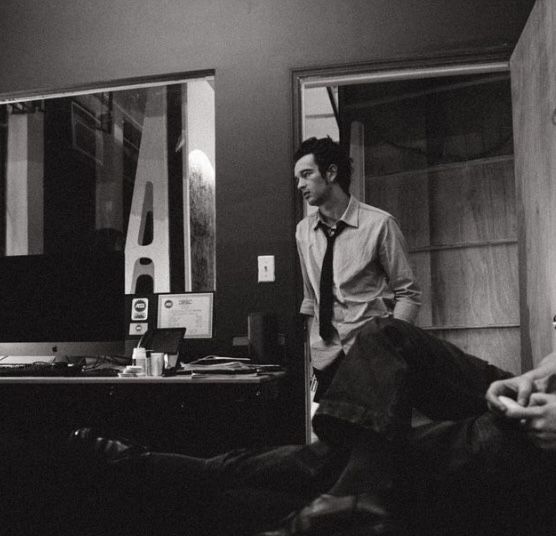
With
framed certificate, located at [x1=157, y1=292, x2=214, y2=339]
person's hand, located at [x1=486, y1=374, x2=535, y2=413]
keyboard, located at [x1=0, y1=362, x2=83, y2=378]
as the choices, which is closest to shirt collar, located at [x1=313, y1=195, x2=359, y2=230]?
framed certificate, located at [x1=157, y1=292, x2=214, y2=339]

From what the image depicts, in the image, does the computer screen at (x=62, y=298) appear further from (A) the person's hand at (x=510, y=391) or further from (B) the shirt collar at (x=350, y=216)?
(A) the person's hand at (x=510, y=391)

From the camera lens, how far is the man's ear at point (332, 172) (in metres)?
2.91

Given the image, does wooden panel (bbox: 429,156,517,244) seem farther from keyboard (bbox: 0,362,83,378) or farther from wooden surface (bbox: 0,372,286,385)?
keyboard (bbox: 0,362,83,378)

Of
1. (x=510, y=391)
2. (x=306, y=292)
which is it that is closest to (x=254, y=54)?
(x=306, y=292)

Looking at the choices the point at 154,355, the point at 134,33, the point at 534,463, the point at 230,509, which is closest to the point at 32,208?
the point at 134,33

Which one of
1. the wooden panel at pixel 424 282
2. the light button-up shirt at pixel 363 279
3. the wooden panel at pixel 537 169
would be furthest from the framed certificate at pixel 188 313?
the wooden panel at pixel 424 282

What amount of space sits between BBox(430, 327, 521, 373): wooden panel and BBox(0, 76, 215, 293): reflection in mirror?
2.12 meters

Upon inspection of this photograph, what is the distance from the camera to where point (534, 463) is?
1344 millimetres

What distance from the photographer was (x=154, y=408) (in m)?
2.58

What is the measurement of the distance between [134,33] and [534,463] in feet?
9.85

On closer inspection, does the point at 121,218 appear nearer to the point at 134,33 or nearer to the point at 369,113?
the point at 134,33

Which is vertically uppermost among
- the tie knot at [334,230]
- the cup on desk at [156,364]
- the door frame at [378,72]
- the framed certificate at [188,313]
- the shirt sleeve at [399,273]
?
the door frame at [378,72]

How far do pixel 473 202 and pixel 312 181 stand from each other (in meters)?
2.49

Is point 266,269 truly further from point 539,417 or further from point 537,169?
point 539,417
